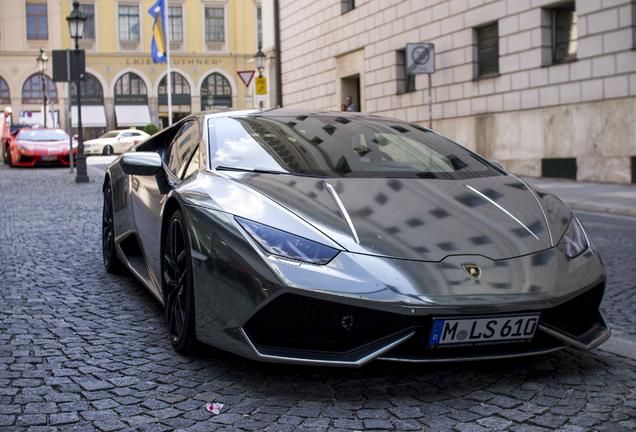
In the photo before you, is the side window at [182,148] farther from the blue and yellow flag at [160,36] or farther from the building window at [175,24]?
the building window at [175,24]

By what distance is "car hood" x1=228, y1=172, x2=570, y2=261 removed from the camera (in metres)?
2.52

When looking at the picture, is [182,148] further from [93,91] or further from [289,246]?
[93,91]

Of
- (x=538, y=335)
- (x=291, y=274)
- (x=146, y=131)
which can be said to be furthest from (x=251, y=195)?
(x=146, y=131)

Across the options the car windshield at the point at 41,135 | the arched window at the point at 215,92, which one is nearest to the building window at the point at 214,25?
the arched window at the point at 215,92

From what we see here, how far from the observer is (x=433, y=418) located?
2.28 metres

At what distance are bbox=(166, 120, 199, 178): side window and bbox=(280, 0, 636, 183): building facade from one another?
10.7m

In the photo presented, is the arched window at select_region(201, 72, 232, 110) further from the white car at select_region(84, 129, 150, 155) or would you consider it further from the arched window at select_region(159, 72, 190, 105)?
the white car at select_region(84, 129, 150, 155)

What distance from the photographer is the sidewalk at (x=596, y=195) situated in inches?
366

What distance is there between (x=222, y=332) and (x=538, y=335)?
1210 millimetres

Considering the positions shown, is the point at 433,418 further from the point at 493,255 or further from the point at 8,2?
the point at 8,2

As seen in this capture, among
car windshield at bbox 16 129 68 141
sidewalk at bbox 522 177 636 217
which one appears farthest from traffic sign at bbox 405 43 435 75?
car windshield at bbox 16 129 68 141

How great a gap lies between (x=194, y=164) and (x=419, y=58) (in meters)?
11.4

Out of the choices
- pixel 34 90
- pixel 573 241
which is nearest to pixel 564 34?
pixel 573 241

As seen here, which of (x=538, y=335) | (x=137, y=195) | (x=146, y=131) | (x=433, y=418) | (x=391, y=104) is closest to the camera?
(x=433, y=418)
